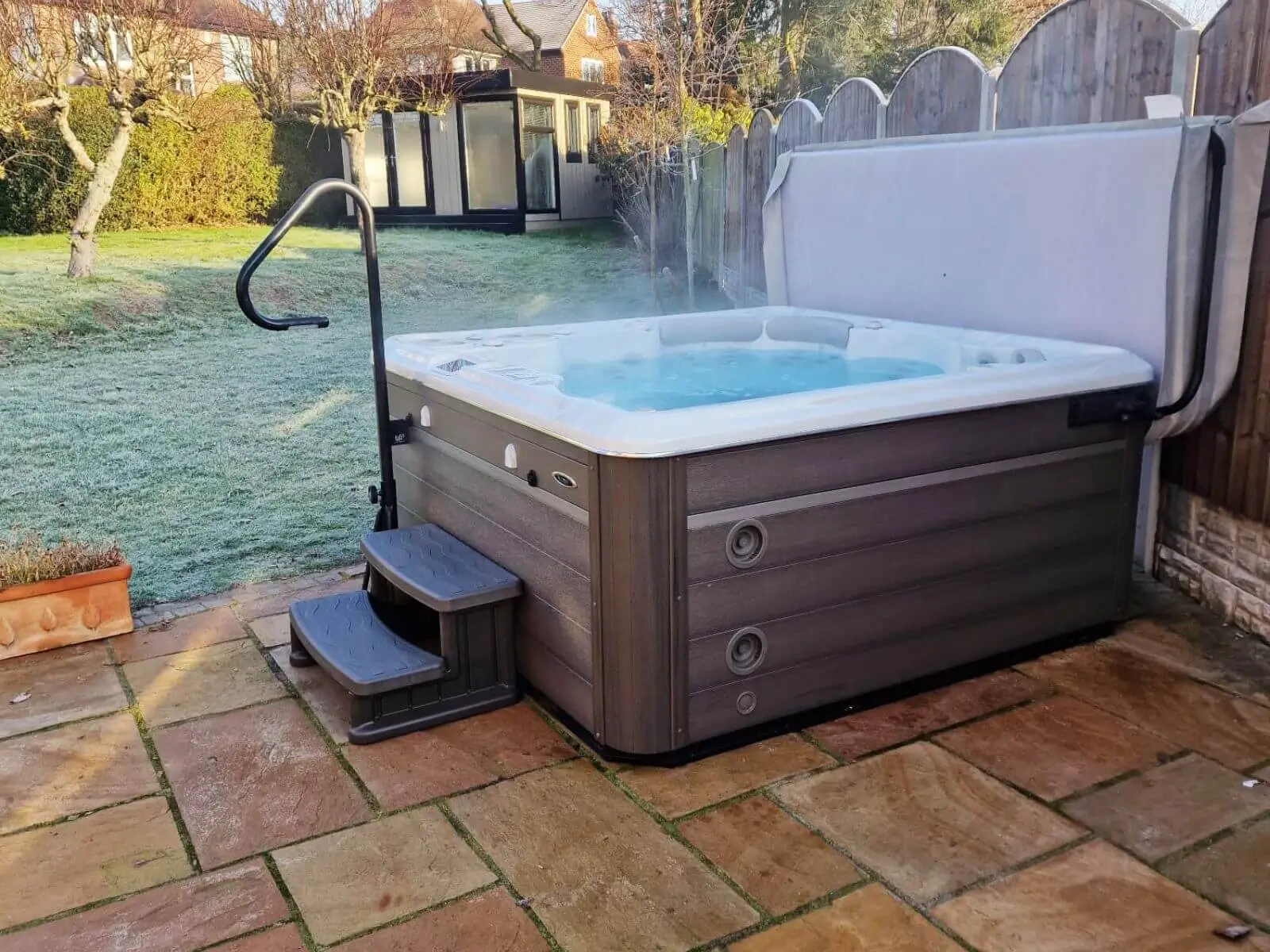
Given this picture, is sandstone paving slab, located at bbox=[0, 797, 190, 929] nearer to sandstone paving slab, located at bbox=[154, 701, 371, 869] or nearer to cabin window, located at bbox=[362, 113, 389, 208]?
sandstone paving slab, located at bbox=[154, 701, 371, 869]

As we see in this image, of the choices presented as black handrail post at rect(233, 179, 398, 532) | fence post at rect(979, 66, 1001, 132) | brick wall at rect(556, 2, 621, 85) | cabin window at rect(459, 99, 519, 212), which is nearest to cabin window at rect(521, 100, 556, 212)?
cabin window at rect(459, 99, 519, 212)

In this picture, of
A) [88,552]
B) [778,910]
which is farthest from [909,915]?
[88,552]

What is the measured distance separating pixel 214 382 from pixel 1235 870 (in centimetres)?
550

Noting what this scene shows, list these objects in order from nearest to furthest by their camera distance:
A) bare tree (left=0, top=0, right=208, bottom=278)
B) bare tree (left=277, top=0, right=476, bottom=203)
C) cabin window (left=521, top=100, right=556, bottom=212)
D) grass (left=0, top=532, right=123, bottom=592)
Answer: grass (left=0, top=532, right=123, bottom=592), bare tree (left=0, top=0, right=208, bottom=278), bare tree (left=277, top=0, right=476, bottom=203), cabin window (left=521, top=100, right=556, bottom=212)

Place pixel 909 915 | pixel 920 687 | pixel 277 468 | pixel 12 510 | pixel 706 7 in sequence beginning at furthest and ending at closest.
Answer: pixel 706 7
pixel 277 468
pixel 12 510
pixel 920 687
pixel 909 915

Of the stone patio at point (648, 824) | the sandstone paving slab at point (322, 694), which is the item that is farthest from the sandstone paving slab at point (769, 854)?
the sandstone paving slab at point (322, 694)

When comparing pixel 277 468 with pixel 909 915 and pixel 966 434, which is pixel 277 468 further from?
pixel 909 915

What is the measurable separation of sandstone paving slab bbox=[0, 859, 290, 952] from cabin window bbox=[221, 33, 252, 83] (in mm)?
7012

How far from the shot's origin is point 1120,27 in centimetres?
304

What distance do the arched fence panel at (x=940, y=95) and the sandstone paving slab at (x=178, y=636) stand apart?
2862 mm

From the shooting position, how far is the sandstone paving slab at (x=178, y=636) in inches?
113

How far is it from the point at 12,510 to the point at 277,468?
1048 millimetres

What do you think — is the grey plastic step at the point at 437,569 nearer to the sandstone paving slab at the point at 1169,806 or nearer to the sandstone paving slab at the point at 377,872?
the sandstone paving slab at the point at 377,872

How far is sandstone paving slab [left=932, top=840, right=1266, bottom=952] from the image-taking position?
5.33ft
